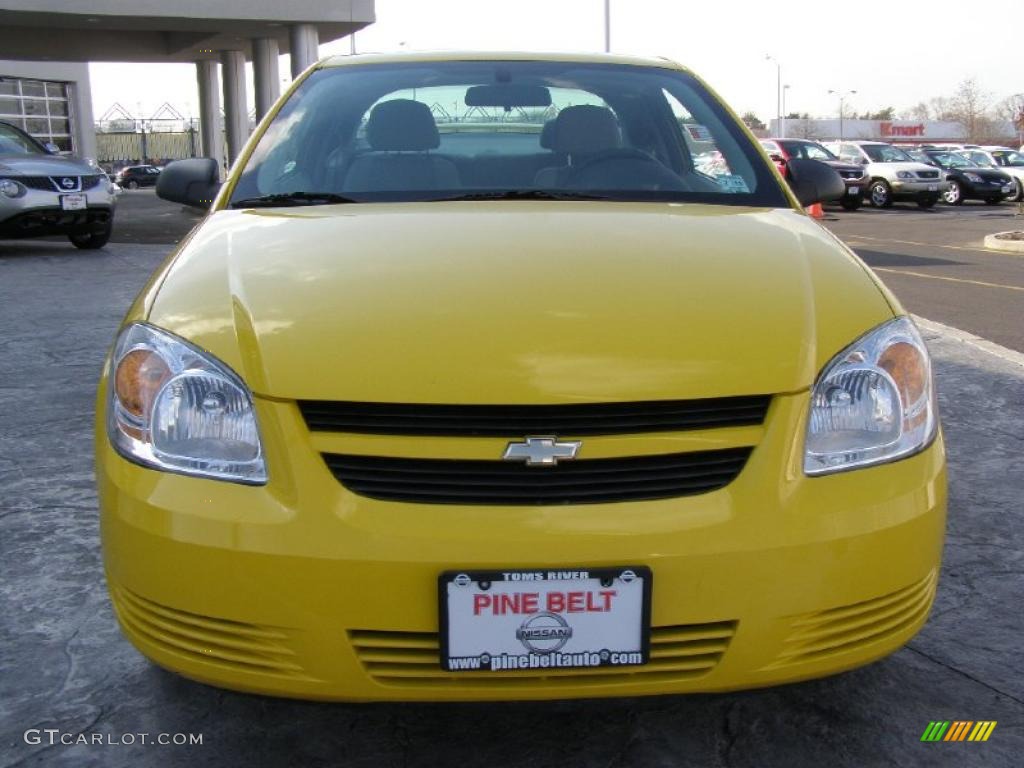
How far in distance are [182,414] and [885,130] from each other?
289 feet

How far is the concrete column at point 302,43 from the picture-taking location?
2283cm

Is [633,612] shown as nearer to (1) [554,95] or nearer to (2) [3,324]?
(1) [554,95]

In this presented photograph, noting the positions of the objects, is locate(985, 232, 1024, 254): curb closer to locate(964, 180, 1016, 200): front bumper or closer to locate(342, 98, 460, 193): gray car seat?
locate(964, 180, 1016, 200): front bumper

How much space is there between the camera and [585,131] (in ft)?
10.3

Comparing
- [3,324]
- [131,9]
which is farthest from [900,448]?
[131,9]

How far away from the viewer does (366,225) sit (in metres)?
2.44

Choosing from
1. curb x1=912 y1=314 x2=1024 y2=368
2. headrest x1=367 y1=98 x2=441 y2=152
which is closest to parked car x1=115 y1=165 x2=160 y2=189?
curb x1=912 y1=314 x2=1024 y2=368

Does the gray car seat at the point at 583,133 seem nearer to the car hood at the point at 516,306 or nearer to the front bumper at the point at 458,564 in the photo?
the car hood at the point at 516,306

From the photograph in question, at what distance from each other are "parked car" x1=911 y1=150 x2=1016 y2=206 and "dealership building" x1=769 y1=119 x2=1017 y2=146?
55.1 metres

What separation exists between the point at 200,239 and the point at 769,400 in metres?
1.37

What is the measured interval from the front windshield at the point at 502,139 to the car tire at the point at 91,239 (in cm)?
966

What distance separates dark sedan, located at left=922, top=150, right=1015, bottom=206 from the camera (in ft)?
79.2

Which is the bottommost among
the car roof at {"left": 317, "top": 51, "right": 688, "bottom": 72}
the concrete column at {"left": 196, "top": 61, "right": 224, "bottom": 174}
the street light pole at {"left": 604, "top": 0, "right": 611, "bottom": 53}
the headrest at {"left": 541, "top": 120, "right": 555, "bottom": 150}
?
the headrest at {"left": 541, "top": 120, "right": 555, "bottom": 150}

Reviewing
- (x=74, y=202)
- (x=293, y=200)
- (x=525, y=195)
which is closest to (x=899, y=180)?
(x=74, y=202)
